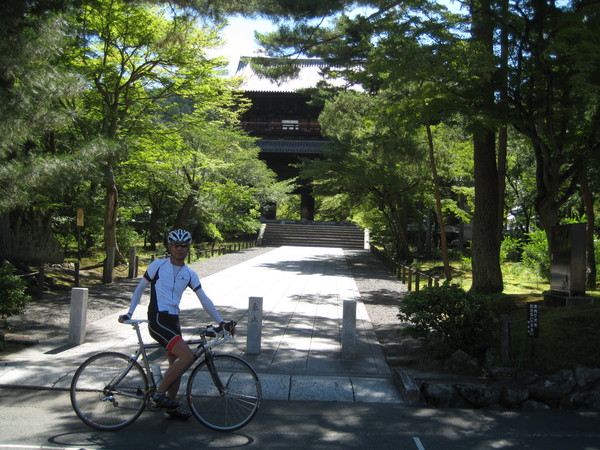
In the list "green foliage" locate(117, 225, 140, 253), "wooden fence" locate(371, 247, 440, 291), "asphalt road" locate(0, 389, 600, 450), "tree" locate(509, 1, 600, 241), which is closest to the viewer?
"asphalt road" locate(0, 389, 600, 450)

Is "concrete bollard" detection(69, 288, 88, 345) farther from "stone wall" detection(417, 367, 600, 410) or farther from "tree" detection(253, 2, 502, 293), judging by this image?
"tree" detection(253, 2, 502, 293)

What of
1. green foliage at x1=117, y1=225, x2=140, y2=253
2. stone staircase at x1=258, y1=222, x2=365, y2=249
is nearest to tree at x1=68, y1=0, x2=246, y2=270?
green foliage at x1=117, y1=225, x2=140, y2=253

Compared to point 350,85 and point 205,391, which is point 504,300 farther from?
point 350,85

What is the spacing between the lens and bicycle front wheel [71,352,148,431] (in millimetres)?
4555

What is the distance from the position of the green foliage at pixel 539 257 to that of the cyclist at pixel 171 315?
13.2m

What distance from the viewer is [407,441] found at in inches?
181

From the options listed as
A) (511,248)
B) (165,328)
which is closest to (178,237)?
(165,328)

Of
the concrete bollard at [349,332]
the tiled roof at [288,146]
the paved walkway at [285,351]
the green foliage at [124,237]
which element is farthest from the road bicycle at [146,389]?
the tiled roof at [288,146]

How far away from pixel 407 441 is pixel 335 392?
1.45 m

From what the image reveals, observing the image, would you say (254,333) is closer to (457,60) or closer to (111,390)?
(111,390)

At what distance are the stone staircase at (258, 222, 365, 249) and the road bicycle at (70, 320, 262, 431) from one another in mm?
31958

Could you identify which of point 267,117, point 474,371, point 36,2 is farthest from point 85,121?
point 267,117

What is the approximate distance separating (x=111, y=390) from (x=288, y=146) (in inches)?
1397

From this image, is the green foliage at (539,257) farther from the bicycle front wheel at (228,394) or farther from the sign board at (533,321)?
the bicycle front wheel at (228,394)
